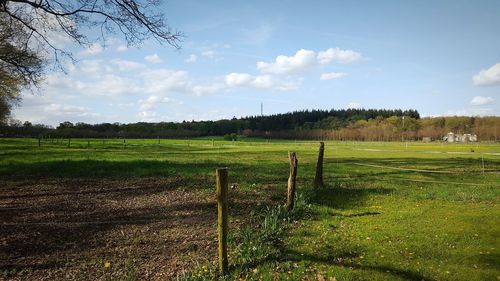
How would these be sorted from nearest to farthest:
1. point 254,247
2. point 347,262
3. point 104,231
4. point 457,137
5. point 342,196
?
point 347,262 → point 254,247 → point 104,231 → point 342,196 → point 457,137

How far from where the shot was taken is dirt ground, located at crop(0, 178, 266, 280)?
7680mm

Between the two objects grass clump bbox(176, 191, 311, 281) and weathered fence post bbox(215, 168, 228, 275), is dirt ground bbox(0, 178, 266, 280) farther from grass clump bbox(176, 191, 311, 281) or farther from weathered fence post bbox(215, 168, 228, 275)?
weathered fence post bbox(215, 168, 228, 275)

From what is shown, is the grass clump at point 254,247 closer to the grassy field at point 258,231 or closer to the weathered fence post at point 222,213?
→ the grassy field at point 258,231

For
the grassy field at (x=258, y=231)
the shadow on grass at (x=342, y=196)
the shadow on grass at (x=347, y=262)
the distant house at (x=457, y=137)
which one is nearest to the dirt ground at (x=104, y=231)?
the grassy field at (x=258, y=231)

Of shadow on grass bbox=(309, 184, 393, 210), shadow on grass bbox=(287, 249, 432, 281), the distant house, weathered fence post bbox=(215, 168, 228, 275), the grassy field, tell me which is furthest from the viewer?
the distant house

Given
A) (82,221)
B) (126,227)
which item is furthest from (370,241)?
(82,221)

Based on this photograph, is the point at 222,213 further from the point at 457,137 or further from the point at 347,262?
the point at 457,137

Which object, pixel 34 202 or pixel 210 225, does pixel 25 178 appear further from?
pixel 210 225

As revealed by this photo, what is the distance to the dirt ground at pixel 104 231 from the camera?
7680 mm

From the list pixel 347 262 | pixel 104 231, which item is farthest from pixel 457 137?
pixel 104 231

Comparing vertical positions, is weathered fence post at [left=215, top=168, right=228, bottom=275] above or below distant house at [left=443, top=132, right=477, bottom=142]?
above

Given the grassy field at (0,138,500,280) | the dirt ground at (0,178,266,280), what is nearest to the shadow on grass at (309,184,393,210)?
the grassy field at (0,138,500,280)

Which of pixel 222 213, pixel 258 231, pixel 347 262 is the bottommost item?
pixel 347 262

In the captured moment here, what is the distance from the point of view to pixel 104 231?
10.1 metres
